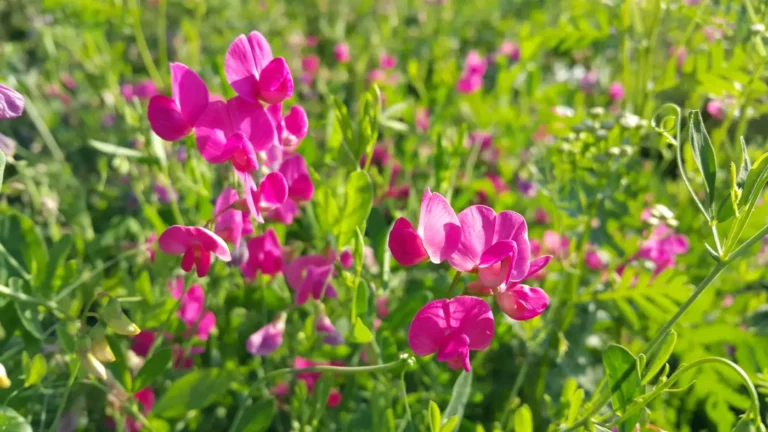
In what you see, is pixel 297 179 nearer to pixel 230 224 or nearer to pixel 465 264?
pixel 230 224

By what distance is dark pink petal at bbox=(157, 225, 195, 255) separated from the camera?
0.74 metres

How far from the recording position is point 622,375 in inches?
27.5

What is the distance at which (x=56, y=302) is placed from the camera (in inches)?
39.1

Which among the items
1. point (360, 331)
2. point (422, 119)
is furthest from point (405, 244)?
point (422, 119)

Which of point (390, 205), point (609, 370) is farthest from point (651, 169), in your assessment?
point (609, 370)

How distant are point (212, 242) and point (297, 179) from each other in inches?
7.0

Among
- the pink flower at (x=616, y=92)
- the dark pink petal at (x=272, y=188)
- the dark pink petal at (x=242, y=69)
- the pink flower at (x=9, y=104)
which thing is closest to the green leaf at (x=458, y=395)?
the dark pink petal at (x=272, y=188)

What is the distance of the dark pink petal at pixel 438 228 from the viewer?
68cm

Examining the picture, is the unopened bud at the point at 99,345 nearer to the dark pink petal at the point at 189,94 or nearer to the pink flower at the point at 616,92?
the dark pink petal at the point at 189,94

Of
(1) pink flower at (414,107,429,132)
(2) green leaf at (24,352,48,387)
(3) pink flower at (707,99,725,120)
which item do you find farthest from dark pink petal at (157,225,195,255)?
(3) pink flower at (707,99,725,120)

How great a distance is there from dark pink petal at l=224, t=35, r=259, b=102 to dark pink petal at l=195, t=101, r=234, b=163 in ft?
0.10

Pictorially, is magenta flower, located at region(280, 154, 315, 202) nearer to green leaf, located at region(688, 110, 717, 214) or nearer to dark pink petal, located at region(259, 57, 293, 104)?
dark pink petal, located at region(259, 57, 293, 104)

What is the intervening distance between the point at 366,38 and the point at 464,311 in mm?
2062

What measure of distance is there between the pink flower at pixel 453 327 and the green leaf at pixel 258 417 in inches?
10.0
